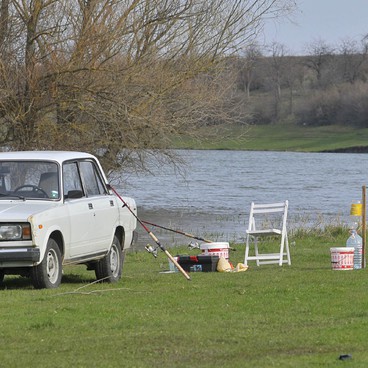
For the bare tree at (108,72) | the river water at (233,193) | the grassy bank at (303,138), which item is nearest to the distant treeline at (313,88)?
the grassy bank at (303,138)

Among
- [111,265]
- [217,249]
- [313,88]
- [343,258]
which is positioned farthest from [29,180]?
[313,88]

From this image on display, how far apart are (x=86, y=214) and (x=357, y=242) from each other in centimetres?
388

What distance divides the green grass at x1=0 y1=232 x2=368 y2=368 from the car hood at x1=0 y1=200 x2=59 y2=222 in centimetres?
88

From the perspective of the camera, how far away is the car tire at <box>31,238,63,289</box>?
12.4 meters

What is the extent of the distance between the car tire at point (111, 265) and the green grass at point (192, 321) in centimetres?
25

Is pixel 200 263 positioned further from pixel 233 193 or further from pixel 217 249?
pixel 233 193

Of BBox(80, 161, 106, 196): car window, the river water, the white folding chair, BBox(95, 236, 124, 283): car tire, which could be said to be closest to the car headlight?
BBox(80, 161, 106, 196): car window

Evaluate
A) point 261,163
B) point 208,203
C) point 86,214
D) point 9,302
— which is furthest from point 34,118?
point 261,163

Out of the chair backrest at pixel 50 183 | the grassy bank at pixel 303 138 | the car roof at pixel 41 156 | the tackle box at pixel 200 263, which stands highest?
the car roof at pixel 41 156

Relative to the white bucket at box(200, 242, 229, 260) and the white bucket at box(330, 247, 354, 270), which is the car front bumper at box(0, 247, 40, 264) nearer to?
the white bucket at box(200, 242, 229, 260)

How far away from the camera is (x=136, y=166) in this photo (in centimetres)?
2719

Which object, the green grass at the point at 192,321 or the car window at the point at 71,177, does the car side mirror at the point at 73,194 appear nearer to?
the car window at the point at 71,177

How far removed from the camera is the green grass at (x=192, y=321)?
795 centimetres

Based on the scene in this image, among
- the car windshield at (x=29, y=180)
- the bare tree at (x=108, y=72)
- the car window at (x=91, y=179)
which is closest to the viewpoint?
the car windshield at (x=29, y=180)
